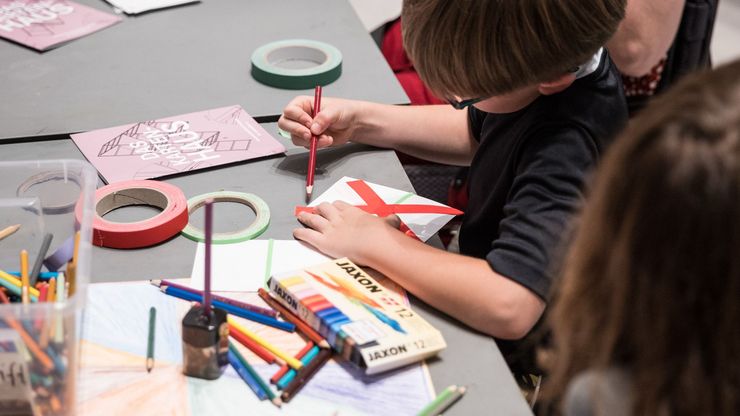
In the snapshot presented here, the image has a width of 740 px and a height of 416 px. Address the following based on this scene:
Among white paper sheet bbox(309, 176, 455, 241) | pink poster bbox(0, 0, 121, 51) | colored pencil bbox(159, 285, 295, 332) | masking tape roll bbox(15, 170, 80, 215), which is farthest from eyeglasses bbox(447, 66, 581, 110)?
pink poster bbox(0, 0, 121, 51)

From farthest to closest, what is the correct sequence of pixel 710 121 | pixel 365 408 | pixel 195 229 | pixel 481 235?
1. pixel 481 235
2. pixel 195 229
3. pixel 365 408
4. pixel 710 121

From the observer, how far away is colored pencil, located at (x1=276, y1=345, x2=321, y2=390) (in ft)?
2.45

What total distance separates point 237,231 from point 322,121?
24 cm

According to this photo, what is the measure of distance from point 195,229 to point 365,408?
14.0 inches

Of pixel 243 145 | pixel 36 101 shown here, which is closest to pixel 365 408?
pixel 243 145

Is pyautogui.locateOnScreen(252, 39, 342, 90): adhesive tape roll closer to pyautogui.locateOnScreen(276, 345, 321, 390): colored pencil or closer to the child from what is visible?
the child

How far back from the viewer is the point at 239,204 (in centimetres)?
104

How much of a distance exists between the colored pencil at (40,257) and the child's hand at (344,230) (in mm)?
279

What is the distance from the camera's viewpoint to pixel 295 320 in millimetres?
819

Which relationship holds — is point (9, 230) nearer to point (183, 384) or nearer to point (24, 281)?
point (24, 281)

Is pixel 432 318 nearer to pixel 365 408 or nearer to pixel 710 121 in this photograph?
pixel 365 408

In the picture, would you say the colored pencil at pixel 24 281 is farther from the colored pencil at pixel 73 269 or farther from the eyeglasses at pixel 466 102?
the eyeglasses at pixel 466 102

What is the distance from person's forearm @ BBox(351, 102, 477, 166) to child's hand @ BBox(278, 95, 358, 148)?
0.06 ft

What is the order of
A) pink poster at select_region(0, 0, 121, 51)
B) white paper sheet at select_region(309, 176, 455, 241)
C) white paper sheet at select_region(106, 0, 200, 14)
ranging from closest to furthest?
white paper sheet at select_region(309, 176, 455, 241) → pink poster at select_region(0, 0, 121, 51) → white paper sheet at select_region(106, 0, 200, 14)
